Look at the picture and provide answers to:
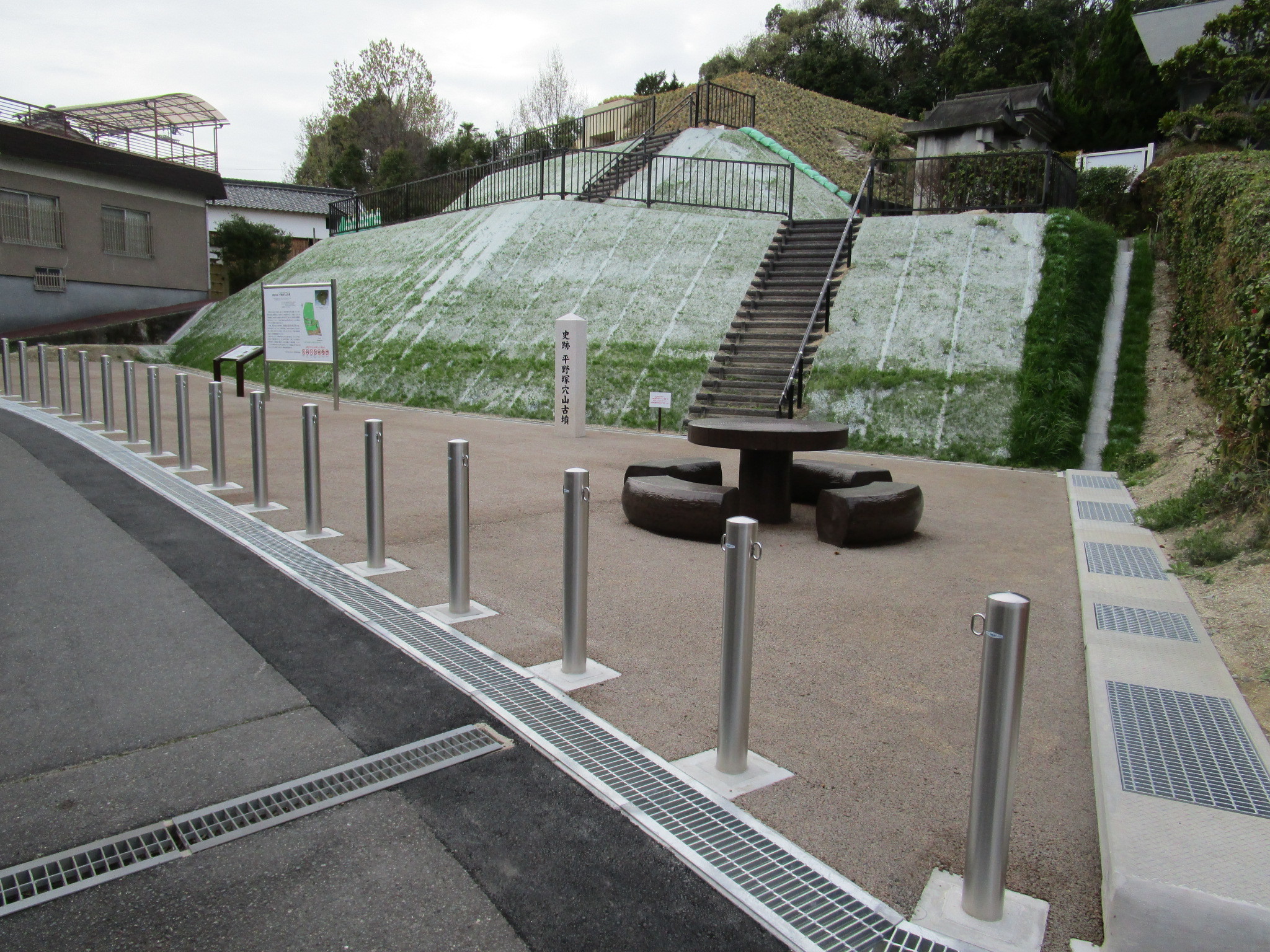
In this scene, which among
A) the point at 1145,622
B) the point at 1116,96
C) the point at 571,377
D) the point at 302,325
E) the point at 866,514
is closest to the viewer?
the point at 1145,622

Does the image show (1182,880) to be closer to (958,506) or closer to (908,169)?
(958,506)

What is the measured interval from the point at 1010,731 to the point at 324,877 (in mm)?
2080

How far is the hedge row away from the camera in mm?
6492

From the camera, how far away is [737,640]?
3082mm

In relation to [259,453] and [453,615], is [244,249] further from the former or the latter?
[453,615]

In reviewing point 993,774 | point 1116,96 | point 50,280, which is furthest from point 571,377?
point 1116,96

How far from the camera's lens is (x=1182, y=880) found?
7.87ft

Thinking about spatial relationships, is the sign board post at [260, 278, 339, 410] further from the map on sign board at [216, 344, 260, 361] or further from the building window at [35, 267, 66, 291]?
the building window at [35, 267, 66, 291]

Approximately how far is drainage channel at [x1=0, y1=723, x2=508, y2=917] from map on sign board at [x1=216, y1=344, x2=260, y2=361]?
1577 centimetres

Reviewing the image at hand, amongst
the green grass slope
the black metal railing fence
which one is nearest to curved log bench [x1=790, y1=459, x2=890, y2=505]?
the green grass slope

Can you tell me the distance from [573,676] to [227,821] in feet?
5.42

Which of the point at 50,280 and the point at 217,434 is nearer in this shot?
the point at 217,434

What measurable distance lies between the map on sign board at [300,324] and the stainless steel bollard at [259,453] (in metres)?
8.55

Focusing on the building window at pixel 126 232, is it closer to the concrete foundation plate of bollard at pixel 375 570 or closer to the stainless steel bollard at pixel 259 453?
the stainless steel bollard at pixel 259 453
